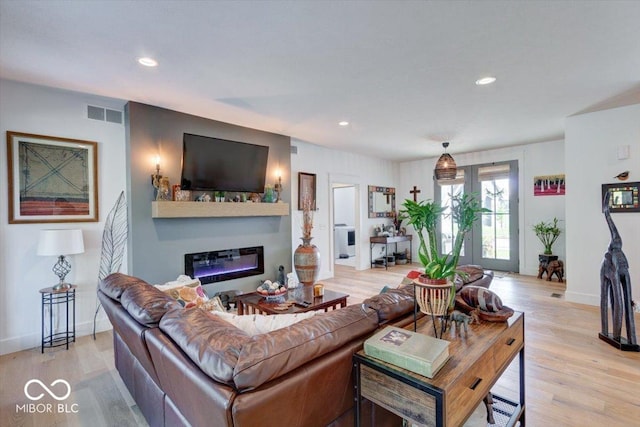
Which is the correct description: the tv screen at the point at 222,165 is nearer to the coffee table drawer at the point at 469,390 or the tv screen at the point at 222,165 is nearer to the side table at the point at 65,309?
the side table at the point at 65,309

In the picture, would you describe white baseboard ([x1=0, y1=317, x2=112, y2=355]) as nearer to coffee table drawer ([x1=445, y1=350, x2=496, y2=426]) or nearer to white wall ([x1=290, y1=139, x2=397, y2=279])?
white wall ([x1=290, y1=139, x2=397, y2=279])

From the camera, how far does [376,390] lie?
4.21 ft

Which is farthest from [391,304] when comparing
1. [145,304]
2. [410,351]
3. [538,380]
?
[538,380]

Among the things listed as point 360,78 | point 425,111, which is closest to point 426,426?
point 360,78

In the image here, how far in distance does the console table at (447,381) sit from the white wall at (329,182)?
406 centimetres

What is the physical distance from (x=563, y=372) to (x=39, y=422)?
385 cm

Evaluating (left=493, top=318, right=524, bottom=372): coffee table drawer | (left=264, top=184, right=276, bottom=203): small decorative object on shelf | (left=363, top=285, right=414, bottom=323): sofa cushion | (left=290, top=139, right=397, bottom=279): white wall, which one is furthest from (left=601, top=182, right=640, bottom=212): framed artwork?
(left=264, top=184, right=276, bottom=203): small decorative object on shelf

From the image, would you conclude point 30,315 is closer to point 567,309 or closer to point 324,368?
point 324,368

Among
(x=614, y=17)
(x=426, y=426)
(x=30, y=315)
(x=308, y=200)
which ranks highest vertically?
(x=614, y=17)

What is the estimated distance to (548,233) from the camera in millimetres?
5598

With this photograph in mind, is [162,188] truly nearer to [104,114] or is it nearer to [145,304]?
[104,114]

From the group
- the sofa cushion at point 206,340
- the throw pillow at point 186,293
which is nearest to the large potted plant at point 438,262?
the sofa cushion at point 206,340

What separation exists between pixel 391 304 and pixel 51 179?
3.66m

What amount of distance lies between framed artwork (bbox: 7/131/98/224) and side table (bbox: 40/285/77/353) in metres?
0.76
